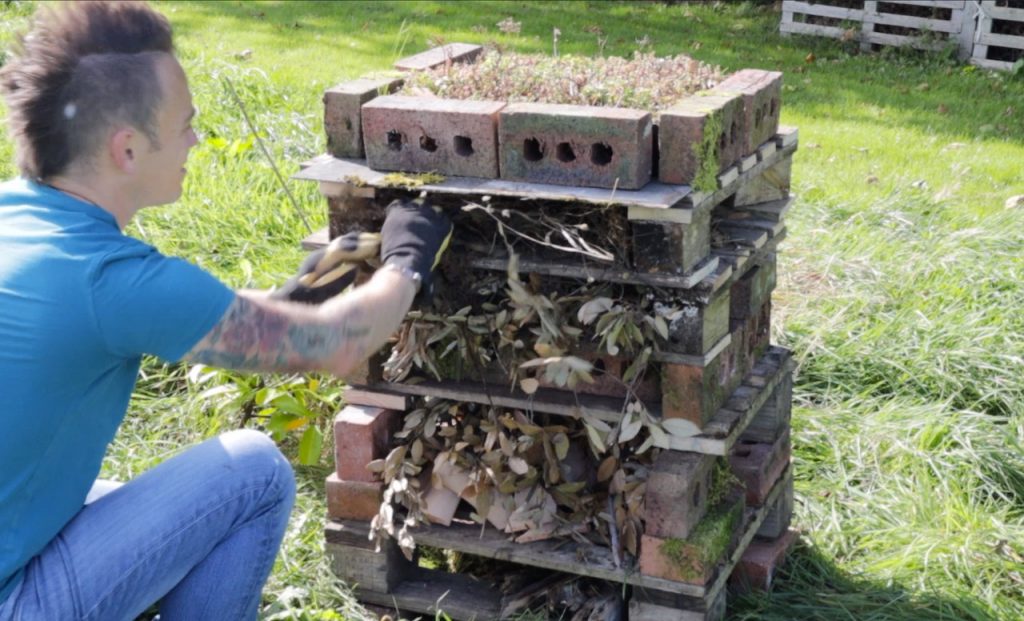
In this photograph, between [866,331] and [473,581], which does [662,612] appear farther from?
[866,331]

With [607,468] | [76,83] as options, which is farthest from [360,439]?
[76,83]

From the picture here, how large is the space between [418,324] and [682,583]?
0.83 metres

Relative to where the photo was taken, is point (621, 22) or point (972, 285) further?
point (621, 22)

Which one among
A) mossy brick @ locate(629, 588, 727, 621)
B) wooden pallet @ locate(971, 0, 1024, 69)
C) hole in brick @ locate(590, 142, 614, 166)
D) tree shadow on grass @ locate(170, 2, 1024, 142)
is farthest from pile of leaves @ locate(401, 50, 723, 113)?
wooden pallet @ locate(971, 0, 1024, 69)

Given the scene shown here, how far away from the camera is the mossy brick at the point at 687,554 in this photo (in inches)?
109

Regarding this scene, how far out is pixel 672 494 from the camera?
2.75 m

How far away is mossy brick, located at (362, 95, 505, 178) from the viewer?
2.69 metres

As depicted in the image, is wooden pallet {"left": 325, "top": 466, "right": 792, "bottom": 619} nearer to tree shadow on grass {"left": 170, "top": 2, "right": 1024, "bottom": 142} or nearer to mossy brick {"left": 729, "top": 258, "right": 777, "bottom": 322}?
mossy brick {"left": 729, "top": 258, "right": 777, "bottom": 322}

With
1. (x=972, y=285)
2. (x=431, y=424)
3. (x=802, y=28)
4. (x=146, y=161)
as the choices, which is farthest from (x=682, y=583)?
(x=802, y=28)

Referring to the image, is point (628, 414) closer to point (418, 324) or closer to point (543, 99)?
point (418, 324)

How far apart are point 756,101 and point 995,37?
7.06 m

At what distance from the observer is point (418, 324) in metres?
2.86

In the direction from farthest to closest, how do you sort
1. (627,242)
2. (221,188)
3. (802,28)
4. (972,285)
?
(802,28)
(221,188)
(972,285)
(627,242)

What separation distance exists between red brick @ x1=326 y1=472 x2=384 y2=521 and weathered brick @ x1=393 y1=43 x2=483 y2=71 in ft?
3.50
